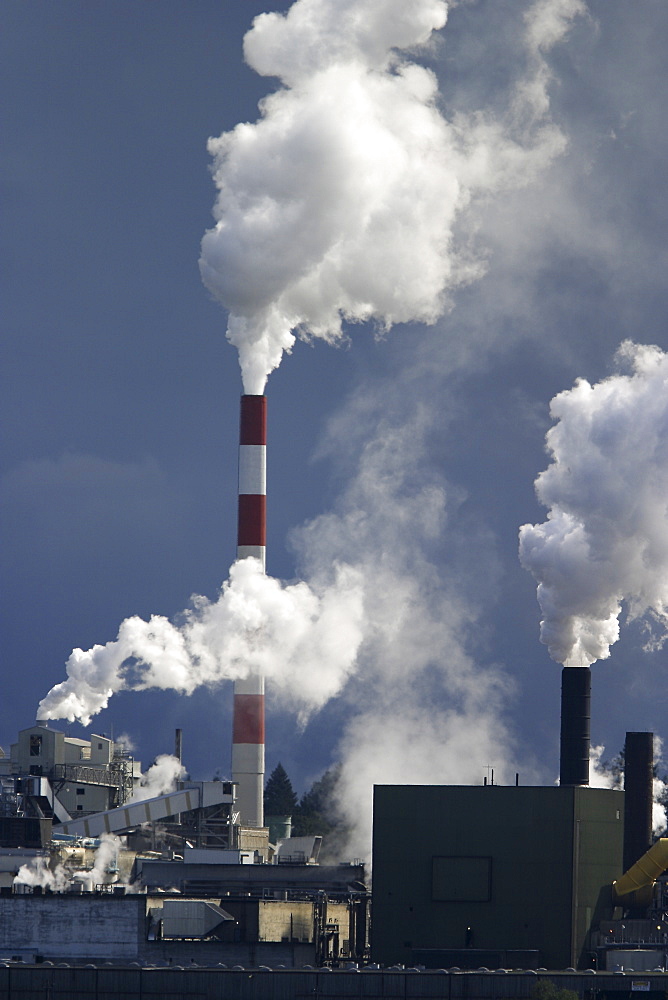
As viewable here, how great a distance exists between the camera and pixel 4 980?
55.6m

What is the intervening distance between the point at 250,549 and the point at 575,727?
70.1ft

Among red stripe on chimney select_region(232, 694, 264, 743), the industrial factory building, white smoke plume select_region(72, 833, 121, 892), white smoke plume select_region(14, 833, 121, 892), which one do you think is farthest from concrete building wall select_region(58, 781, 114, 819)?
the industrial factory building

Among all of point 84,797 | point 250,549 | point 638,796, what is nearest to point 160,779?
point 84,797

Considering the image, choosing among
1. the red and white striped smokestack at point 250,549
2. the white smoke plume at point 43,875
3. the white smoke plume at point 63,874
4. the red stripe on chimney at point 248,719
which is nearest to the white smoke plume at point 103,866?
the white smoke plume at point 63,874

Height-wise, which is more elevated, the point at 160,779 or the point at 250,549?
the point at 250,549

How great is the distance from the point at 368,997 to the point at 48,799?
30.2m

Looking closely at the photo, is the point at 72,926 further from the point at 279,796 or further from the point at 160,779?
the point at 279,796

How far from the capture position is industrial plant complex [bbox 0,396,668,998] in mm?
55562

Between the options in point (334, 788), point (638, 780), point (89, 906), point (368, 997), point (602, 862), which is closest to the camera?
point (368, 997)

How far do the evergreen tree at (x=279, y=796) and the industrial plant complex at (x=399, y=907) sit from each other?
82305 mm

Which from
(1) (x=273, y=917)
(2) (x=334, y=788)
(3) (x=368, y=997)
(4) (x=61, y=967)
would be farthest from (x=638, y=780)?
(2) (x=334, y=788)

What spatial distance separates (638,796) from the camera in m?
76.6

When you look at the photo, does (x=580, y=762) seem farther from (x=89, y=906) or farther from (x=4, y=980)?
(x=4, y=980)

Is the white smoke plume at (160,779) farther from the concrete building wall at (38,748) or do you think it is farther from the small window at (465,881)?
the small window at (465,881)
